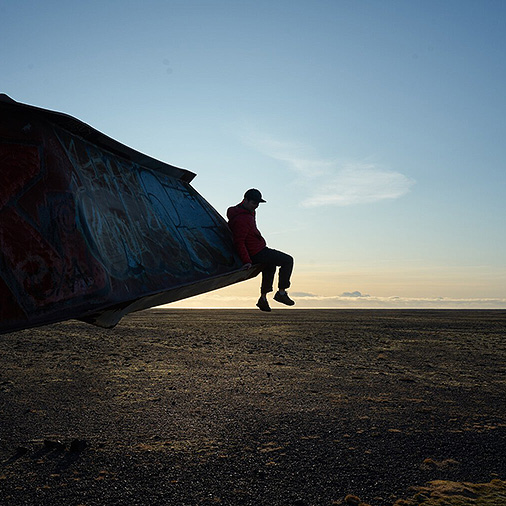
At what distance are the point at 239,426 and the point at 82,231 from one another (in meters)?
21.0

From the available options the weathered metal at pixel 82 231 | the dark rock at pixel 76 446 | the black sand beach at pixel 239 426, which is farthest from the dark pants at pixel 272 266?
the dark rock at pixel 76 446

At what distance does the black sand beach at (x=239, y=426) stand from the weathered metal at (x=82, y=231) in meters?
13.4

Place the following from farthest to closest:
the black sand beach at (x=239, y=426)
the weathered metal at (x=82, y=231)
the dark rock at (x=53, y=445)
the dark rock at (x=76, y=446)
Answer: the dark rock at (x=53, y=445) < the dark rock at (x=76, y=446) < the black sand beach at (x=239, y=426) < the weathered metal at (x=82, y=231)

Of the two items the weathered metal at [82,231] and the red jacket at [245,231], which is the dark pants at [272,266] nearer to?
the red jacket at [245,231]

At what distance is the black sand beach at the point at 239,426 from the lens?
57.4ft

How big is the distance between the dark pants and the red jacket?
100mm

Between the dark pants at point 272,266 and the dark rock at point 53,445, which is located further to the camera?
the dark rock at point 53,445

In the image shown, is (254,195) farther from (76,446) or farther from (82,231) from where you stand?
(76,446)

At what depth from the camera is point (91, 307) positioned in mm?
4621

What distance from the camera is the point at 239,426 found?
2378cm

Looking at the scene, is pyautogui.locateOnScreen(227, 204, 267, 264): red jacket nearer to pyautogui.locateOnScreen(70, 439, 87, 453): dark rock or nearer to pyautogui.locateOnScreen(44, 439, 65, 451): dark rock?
pyautogui.locateOnScreen(70, 439, 87, 453): dark rock

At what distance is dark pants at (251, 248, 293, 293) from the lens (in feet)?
21.8

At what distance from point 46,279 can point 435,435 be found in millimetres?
23335

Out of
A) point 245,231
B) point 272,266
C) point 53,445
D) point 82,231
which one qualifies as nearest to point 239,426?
point 53,445
